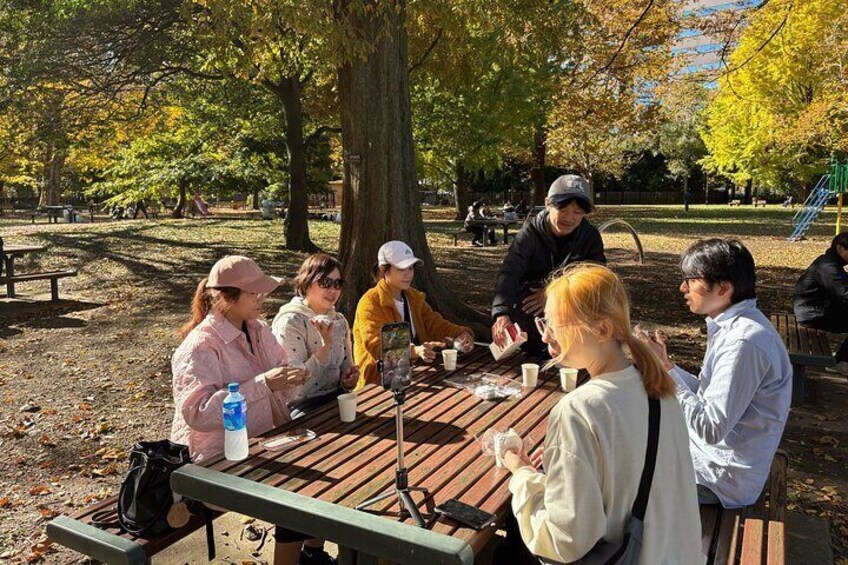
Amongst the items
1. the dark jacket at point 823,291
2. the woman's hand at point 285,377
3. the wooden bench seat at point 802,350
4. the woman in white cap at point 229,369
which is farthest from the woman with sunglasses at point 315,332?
the dark jacket at point 823,291

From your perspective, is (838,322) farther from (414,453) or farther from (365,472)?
(365,472)

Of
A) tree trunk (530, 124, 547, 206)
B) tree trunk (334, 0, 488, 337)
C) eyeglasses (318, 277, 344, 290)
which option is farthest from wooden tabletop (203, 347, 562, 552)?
tree trunk (530, 124, 547, 206)

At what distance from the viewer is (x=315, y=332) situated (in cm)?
375

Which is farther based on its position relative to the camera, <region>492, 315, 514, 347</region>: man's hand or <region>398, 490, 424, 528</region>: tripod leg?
<region>492, 315, 514, 347</region>: man's hand

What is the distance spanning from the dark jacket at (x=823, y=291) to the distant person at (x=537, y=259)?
3.08m

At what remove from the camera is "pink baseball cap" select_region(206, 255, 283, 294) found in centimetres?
307

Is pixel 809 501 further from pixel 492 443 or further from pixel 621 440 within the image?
pixel 621 440

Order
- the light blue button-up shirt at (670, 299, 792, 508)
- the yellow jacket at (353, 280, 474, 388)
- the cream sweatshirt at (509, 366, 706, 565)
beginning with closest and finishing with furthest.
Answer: the cream sweatshirt at (509, 366, 706, 565), the light blue button-up shirt at (670, 299, 792, 508), the yellow jacket at (353, 280, 474, 388)

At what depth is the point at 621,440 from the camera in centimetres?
168

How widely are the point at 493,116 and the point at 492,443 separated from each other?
19812 mm

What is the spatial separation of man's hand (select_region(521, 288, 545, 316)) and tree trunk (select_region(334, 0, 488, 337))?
2.82 m

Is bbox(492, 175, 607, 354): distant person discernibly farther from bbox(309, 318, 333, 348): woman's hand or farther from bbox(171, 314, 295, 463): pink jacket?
bbox(171, 314, 295, 463): pink jacket

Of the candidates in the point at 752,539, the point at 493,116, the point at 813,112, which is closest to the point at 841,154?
the point at 813,112

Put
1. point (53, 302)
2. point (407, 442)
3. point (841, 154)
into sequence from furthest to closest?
1. point (841, 154)
2. point (53, 302)
3. point (407, 442)
